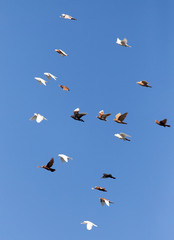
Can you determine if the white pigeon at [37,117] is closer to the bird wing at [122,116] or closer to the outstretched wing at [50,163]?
the outstretched wing at [50,163]

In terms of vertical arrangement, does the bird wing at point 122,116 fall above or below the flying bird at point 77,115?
above

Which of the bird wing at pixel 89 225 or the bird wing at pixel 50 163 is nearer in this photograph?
the bird wing at pixel 50 163

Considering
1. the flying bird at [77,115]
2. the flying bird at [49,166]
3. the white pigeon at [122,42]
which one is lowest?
the flying bird at [49,166]

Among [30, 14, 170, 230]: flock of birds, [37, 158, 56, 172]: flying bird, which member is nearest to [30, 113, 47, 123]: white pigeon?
[30, 14, 170, 230]: flock of birds

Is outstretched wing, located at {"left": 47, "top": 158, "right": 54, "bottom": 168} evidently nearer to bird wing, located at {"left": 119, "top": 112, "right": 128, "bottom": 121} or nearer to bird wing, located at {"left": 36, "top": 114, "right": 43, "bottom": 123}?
bird wing, located at {"left": 36, "top": 114, "right": 43, "bottom": 123}

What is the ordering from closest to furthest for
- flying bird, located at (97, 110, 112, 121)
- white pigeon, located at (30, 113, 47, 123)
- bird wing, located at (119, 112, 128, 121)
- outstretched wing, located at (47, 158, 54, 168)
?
outstretched wing, located at (47, 158, 54, 168)
bird wing, located at (119, 112, 128, 121)
flying bird, located at (97, 110, 112, 121)
white pigeon, located at (30, 113, 47, 123)

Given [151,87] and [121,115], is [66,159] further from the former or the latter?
[151,87]


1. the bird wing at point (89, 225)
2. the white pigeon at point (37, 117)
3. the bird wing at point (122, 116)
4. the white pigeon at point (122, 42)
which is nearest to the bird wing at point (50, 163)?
the white pigeon at point (37, 117)

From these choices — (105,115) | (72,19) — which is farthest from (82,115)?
(72,19)

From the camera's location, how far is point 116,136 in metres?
30.2

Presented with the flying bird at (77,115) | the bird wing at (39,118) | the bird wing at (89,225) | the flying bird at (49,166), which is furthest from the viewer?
the bird wing at (39,118)

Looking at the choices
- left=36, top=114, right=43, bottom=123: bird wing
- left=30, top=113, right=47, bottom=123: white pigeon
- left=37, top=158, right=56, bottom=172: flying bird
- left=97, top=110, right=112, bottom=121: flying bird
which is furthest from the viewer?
left=30, top=113, right=47, bottom=123: white pigeon

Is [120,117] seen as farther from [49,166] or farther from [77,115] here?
[49,166]

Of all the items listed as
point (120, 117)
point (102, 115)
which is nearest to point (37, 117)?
point (102, 115)
